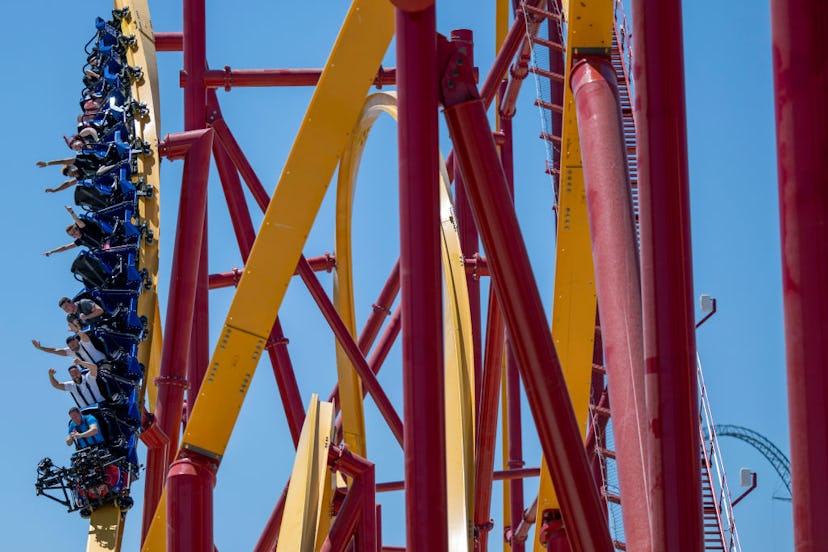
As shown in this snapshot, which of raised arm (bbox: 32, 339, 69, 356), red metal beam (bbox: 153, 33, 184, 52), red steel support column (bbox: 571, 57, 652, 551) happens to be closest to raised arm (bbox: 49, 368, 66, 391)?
raised arm (bbox: 32, 339, 69, 356)

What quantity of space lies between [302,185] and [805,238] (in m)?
4.41

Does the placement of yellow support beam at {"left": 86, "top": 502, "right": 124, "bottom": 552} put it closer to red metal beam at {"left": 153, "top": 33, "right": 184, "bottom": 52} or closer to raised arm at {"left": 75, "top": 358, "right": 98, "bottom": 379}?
raised arm at {"left": 75, "top": 358, "right": 98, "bottom": 379}

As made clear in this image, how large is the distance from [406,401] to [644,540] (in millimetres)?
1159

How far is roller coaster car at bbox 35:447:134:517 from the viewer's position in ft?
34.1

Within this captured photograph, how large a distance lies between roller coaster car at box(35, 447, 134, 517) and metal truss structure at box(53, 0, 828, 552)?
21 centimetres

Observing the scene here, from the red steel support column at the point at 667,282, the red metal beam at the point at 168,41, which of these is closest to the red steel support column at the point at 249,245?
the red metal beam at the point at 168,41

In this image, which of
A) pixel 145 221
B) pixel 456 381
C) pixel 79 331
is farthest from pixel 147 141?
pixel 456 381

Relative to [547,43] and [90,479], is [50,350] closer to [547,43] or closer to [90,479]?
[90,479]

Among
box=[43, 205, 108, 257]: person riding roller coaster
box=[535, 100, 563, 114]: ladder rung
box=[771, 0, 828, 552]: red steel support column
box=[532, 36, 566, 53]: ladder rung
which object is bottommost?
box=[771, 0, 828, 552]: red steel support column

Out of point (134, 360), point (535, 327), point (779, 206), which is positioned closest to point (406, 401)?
point (535, 327)

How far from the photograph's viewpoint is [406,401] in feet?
19.8

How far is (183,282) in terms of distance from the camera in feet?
33.3

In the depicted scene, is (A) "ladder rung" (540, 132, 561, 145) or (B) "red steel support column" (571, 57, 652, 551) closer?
(B) "red steel support column" (571, 57, 652, 551)

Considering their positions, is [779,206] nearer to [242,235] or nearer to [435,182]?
[435,182]
